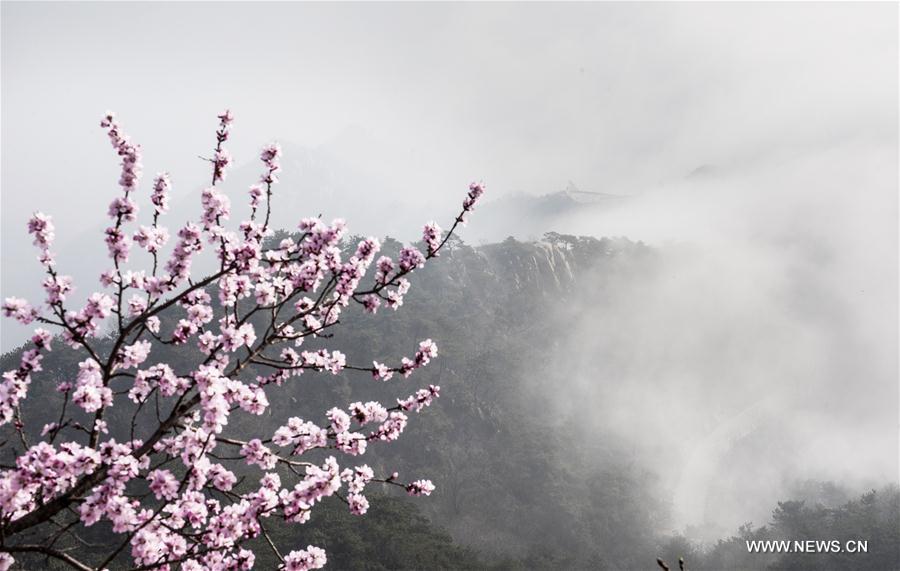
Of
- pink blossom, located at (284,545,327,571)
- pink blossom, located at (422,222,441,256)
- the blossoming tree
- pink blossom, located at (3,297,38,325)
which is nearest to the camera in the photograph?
the blossoming tree

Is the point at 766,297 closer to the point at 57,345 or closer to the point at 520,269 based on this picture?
the point at 520,269

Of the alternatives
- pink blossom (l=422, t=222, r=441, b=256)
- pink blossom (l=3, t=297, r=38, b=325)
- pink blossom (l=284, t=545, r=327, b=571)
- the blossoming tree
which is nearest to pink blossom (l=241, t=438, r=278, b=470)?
the blossoming tree

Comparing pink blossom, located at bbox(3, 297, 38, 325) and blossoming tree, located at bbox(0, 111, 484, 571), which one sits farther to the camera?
pink blossom, located at bbox(3, 297, 38, 325)

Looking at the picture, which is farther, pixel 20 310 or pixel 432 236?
pixel 432 236

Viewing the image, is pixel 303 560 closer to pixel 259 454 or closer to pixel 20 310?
pixel 259 454

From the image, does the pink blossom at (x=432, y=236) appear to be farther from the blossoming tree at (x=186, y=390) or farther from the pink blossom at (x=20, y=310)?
the pink blossom at (x=20, y=310)

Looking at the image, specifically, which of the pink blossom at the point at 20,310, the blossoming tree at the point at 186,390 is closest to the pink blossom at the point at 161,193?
Answer: the blossoming tree at the point at 186,390

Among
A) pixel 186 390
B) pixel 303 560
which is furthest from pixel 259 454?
pixel 303 560

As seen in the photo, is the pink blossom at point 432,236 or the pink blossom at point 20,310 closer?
the pink blossom at point 20,310

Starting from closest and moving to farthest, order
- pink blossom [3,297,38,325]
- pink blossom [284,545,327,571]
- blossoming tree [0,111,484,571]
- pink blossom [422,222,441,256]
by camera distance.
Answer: blossoming tree [0,111,484,571] < pink blossom [3,297,38,325] < pink blossom [284,545,327,571] < pink blossom [422,222,441,256]

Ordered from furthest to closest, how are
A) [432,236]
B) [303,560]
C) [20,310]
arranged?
[432,236] → [303,560] → [20,310]

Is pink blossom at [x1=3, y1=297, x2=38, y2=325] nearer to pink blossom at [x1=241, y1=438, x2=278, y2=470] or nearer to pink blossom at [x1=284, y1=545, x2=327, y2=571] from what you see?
pink blossom at [x1=241, y1=438, x2=278, y2=470]

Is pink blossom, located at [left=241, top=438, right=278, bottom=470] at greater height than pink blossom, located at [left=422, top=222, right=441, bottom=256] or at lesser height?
lesser

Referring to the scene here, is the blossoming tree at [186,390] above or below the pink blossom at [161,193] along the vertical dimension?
below
